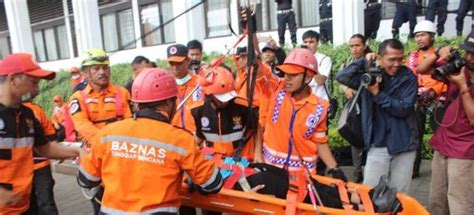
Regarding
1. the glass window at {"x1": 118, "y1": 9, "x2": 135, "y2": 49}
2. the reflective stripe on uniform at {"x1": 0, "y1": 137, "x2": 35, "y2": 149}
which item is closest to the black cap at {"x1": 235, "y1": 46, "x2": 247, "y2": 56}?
the reflective stripe on uniform at {"x1": 0, "y1": 137, "x2": 35, "y2": 149}

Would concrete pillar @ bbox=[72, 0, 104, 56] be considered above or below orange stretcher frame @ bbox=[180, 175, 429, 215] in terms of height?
above

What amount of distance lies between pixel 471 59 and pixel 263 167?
169cm

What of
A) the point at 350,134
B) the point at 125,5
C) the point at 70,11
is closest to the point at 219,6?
the point at 125,5

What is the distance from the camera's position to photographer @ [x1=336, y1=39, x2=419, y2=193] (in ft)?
11.2

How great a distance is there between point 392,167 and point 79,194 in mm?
4518

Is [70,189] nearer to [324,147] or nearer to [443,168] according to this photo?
[324,147]

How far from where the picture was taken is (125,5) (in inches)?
595

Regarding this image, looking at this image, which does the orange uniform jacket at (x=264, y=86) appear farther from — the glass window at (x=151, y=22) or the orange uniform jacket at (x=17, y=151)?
the glass window at (x=151, y=22)

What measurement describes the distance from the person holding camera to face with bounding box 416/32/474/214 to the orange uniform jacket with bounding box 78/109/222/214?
194 cm

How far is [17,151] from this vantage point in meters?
2.99

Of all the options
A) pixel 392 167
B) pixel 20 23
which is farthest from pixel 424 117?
pixel 20 23

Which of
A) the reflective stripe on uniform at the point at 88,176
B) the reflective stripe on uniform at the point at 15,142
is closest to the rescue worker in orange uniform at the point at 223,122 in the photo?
the reflective stripe on uniform at the point at 88,176

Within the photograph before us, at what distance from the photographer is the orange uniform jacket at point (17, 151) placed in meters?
2.91

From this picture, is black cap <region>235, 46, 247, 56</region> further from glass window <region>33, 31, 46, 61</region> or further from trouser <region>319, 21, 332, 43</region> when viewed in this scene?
glass window <region>33, 31, 46, 61</region>
